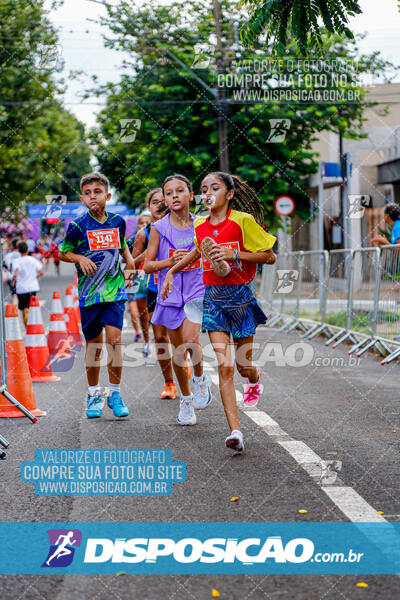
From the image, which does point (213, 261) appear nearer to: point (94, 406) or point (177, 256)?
point (177, 256)

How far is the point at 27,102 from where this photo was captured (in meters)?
32.7

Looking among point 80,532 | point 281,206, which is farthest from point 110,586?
point 281,206

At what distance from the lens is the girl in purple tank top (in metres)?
6.98

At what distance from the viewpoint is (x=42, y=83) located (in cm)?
3403

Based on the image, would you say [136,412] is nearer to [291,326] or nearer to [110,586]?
[110,586]

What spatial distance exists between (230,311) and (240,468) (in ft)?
3.60

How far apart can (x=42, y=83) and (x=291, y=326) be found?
2071cm

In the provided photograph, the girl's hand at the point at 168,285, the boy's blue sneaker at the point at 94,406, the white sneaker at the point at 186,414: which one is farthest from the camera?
the boy's blue sneaker at the point at 94,406

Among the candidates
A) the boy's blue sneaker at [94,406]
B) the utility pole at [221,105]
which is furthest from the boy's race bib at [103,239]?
the utility pole at [221,105]

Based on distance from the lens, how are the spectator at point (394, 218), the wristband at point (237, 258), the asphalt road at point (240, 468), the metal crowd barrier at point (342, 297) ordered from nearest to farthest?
the asphalt road at point (240, 468), the wristband at point (237, 258), the metal crowd barrier at point (342, 297), the spectator at point (394, 218)

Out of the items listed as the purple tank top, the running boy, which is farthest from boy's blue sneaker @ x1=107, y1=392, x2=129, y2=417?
the purple tank top

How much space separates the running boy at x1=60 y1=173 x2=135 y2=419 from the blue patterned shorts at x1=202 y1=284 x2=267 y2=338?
1514 millimetres

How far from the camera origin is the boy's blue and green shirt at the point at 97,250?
289 inches

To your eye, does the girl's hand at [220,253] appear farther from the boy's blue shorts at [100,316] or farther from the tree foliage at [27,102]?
the tree foliage at [27,102]
